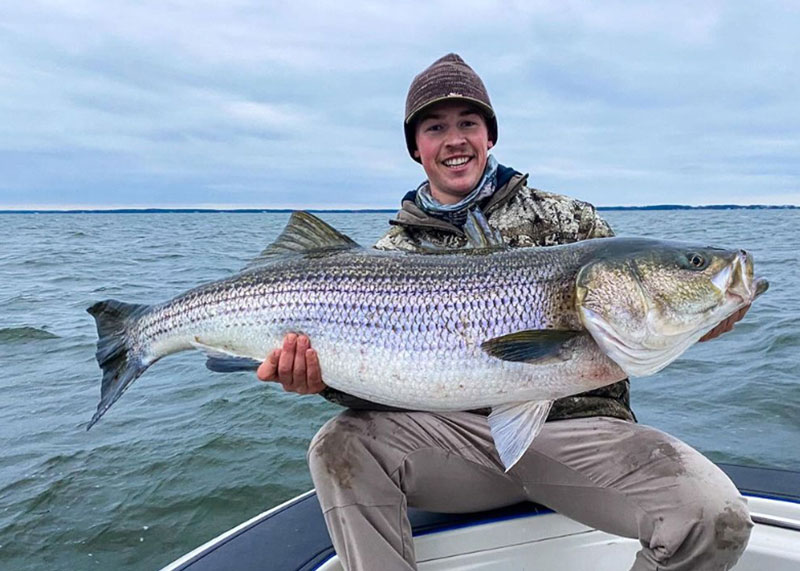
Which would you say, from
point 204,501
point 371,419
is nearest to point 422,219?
point 371,419

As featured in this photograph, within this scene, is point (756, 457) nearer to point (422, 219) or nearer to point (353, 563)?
point (422, 219)

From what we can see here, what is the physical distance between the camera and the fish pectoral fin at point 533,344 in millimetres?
3018

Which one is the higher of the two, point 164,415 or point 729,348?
point 729,348

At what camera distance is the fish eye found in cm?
309

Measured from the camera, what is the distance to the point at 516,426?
10.4 ft

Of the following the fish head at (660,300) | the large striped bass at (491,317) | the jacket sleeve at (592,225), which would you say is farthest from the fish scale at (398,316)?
the jacket sleeve at (592,225)

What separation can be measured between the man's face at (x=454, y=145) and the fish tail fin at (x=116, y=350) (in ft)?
6.74

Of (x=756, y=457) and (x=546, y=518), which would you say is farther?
(x=756, y=457)

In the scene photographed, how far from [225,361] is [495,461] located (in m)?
1.55

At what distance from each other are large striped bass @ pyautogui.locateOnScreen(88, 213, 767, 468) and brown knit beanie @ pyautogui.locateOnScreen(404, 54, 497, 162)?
1299mm

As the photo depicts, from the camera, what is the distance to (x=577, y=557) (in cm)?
370

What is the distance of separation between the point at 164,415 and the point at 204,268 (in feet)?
53.2

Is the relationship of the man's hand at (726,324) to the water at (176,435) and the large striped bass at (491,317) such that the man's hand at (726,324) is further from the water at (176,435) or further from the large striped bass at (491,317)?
the water at (176,435)

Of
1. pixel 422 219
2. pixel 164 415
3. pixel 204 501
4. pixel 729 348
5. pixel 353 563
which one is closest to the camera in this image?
pixel 353 563
